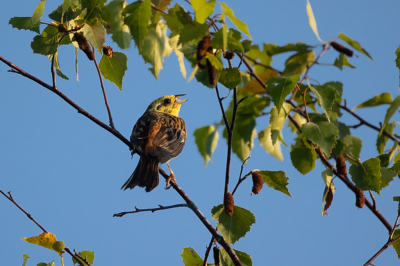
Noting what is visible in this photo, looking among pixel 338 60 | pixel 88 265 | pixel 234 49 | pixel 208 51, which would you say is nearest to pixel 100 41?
pixel 208 51

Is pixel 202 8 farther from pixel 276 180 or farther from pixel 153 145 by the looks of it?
pixel 153 145

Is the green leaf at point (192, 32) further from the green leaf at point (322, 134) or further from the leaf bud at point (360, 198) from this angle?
the leaf bud at point (360, 198)

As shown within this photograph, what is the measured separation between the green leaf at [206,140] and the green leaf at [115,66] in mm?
2149

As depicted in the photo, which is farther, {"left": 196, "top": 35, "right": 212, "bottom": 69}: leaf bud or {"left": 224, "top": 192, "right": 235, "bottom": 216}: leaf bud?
{"left": 224, "top": 192, "right": 235, "bottom": 216}: leaf bud

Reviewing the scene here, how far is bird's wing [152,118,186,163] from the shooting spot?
514 cm

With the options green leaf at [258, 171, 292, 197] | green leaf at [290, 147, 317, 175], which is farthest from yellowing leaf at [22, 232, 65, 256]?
green leaf at [290, 147, 317, 175]

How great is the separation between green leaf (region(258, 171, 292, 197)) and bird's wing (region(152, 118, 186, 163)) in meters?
1.95

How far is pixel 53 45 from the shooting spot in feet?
10.9

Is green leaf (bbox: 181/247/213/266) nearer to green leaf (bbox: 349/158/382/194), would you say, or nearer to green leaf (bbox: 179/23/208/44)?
green leaf (bbox: 349/158/382/194)

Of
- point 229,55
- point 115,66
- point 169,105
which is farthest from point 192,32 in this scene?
point 169,105

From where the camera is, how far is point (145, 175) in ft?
16.0

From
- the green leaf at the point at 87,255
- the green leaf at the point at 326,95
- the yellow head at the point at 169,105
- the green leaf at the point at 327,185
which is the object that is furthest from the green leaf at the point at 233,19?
the yellow head at the point at 169,105

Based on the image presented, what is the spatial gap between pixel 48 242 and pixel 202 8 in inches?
88.4

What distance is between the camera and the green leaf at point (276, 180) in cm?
337
